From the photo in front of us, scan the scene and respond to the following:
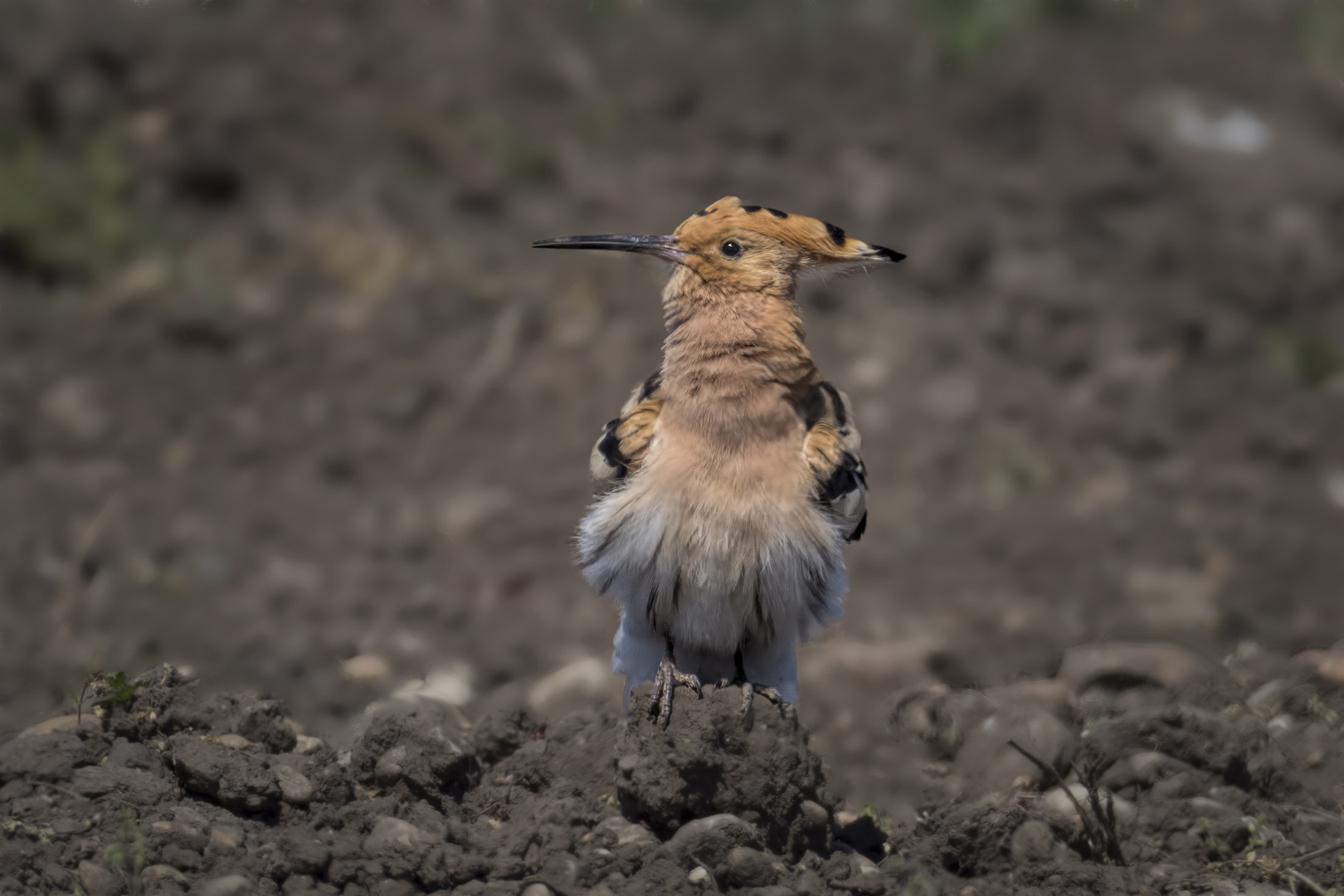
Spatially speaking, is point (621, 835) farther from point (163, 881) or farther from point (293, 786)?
point (163, 881)

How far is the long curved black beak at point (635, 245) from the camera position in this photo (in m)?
4.57

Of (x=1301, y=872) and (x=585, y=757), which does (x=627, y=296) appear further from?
(x=1301, y=872)

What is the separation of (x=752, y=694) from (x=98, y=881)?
193 cm

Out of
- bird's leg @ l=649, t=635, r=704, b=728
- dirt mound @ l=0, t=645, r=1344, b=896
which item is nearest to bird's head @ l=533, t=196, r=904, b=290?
bird's leg @ l=649, t=635, r=704, b=728

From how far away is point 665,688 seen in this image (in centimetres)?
418

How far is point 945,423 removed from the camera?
7.29 metres

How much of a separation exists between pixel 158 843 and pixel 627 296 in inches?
191

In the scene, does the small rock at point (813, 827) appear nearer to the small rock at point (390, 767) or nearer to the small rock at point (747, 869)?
the small rock at point (747, 869)

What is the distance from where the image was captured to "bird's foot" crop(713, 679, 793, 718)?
4074 mm

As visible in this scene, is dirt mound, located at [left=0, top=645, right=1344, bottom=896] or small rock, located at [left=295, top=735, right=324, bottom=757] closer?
dirt mound, located at [left=0, top=645, right=1344, bottom=896]

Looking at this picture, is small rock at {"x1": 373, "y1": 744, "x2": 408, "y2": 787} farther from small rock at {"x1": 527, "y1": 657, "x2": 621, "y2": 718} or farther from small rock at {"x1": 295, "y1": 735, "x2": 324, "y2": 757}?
small rock at {"x1": 527, "y1": 657, "x2": 621, "y2": 718}

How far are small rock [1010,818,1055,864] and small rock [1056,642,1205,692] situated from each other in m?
1.61

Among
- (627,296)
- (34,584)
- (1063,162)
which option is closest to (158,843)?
(34,584)

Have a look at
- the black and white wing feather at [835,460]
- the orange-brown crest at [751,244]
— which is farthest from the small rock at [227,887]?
the orange-brown crest at [751,244]
